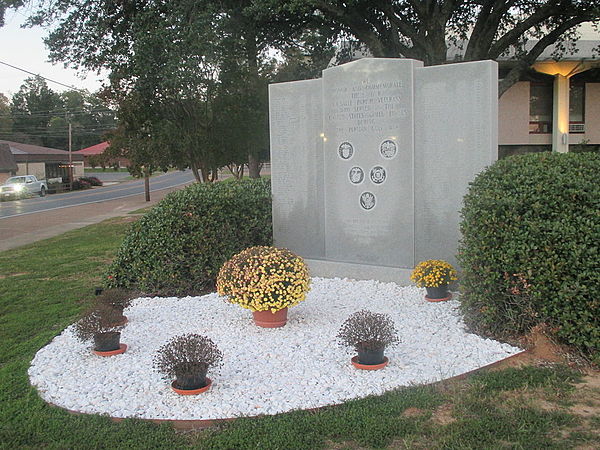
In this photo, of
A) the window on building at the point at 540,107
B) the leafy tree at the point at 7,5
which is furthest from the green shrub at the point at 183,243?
the window on building at the point at 540,107

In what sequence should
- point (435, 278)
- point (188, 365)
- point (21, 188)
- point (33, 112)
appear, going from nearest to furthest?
point (188, 365), point (435, 278), point (21, 188), point (33, 112)

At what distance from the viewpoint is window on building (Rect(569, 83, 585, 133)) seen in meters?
26.9

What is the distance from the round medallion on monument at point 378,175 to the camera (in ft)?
27.4

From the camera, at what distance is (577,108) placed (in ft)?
89.1

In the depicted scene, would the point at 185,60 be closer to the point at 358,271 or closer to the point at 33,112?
the point at 358,271

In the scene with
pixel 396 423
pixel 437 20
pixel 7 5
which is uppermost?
pixel 7 5

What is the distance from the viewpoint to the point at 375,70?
326 inches

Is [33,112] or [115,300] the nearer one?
[115,300]

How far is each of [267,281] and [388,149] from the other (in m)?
3.04

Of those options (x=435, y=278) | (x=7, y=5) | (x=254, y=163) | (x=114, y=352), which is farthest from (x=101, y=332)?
(x=254, y=163)

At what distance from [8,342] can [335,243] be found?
14.7 feet

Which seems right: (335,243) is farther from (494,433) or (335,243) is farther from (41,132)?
(41,132)

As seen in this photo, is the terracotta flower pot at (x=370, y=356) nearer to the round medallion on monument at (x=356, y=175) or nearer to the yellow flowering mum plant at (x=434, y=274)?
the yellow flowering mum plant at (x=434, y=274)

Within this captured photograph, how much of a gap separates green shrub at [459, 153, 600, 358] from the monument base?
2007mm
